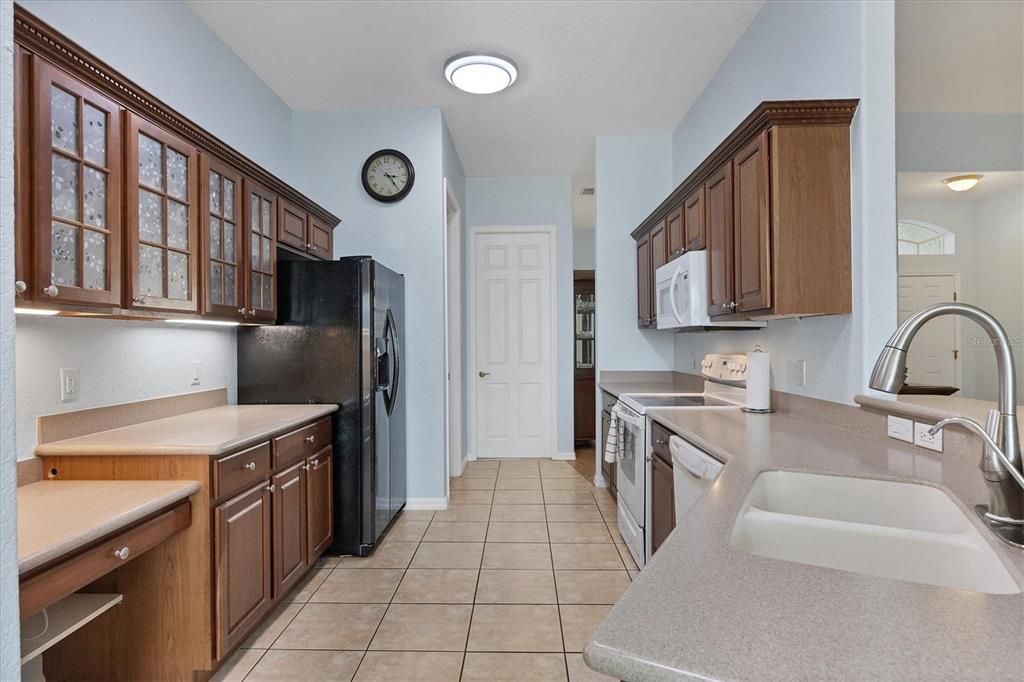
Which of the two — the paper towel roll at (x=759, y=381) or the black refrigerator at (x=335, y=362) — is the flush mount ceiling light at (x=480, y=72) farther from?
the paper towel roll at (x=759, y=381)

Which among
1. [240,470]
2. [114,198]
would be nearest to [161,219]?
[114,198]

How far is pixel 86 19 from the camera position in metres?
2.10

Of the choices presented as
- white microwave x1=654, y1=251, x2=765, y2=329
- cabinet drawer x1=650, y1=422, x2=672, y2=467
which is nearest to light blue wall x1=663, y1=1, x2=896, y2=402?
white microwave x1=654, y1=251, x2=765, y2=329

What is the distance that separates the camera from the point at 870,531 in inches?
44.4

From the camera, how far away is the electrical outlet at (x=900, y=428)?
1757mm

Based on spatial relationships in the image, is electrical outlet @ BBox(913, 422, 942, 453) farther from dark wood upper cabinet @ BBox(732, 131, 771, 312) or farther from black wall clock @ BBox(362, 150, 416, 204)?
black wall clock @ BBox(362, 150, 416, 204)

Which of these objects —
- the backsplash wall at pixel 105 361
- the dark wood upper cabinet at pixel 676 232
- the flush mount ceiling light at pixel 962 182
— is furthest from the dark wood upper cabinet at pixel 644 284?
the backsplash wall at pixel 105 361

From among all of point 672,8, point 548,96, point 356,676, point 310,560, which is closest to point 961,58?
point 672,8

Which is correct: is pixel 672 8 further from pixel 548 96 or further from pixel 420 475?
pixel 420 475

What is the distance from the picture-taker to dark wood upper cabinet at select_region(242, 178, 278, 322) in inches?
105

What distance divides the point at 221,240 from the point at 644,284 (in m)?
2.89

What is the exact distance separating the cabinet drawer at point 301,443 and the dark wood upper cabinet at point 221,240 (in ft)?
2.08

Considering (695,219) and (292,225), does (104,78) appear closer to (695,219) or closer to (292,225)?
(292,225)

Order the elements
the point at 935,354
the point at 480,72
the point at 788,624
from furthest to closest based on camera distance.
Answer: the point at 480,72 < the point at 935,354 < the point at 788,624
